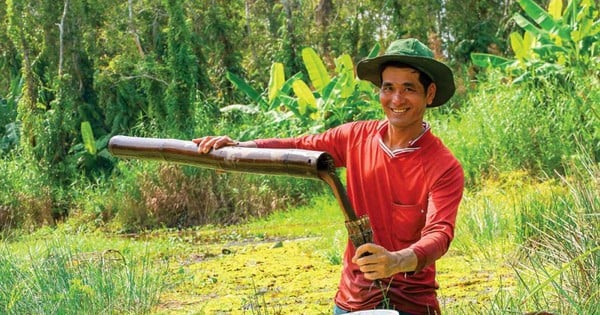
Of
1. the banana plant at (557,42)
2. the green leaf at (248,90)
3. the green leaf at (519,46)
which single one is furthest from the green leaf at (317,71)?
the green leaf at (519,46)

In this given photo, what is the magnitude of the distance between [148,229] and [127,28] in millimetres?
6109

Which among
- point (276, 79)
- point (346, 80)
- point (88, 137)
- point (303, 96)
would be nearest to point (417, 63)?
point (303, 96)

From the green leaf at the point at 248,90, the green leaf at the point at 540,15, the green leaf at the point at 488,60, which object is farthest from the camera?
the green leaf at the point at 248,90

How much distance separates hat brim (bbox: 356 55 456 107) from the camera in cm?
273

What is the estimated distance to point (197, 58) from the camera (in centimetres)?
1348

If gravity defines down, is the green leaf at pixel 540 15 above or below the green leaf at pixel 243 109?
above

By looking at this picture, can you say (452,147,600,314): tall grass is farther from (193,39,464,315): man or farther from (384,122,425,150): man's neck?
(384,122,425,150): man's neck

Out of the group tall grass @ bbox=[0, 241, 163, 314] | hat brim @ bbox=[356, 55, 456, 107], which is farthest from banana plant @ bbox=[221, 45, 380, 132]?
hat brim @ bbox=[356, 55, 456, 107]

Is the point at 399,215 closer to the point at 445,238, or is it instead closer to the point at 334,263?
the point at 445,238

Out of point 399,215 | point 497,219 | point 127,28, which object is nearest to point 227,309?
point 497,219

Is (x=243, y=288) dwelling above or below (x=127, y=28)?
below

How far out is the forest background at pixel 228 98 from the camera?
30.1 feet

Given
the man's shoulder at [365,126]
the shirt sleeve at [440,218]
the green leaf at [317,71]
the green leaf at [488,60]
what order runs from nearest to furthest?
the shirt sleeve at [440,218], the man's shoulder at [365,126], the green leaf at [488,60], the green leaf at [317,71]

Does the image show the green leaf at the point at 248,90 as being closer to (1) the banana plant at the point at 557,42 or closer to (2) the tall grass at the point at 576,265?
(1) the banana plant at the point at 557,42
